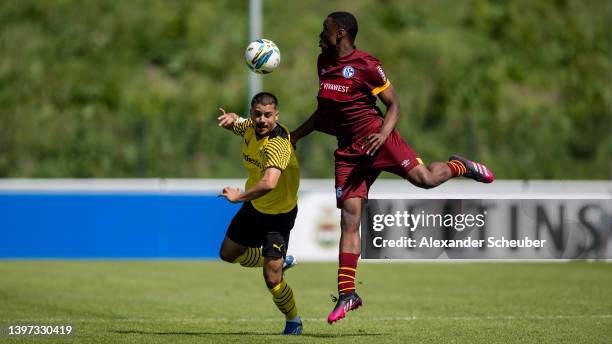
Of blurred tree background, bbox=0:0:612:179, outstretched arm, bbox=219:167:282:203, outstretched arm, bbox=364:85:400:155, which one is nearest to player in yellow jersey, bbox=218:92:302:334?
outstretched arm, bbox=219:167:282:203

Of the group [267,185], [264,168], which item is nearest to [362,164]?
[264,168]

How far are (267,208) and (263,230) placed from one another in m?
0.21

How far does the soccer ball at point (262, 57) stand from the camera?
10875 millimetres

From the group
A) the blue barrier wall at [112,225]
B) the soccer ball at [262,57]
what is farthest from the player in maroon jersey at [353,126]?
the blue barrier wall at [112,225]

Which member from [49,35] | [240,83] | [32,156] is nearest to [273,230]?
[32,156]

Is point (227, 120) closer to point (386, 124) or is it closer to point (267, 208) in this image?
point (267, 208)

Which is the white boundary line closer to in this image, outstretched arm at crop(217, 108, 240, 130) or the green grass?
the green grass

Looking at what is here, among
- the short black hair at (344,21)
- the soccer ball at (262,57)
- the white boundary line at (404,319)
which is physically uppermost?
the short black hair at (344,21)

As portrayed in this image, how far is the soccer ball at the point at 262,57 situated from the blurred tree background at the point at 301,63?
698 inches

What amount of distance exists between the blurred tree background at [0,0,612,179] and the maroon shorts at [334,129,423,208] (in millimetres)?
17860

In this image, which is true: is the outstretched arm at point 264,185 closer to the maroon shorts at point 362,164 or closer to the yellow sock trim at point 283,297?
the maroon shorts at point 362,164

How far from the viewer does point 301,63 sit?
3488cm

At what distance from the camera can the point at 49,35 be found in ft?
117

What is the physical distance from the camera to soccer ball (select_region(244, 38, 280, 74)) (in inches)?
428
